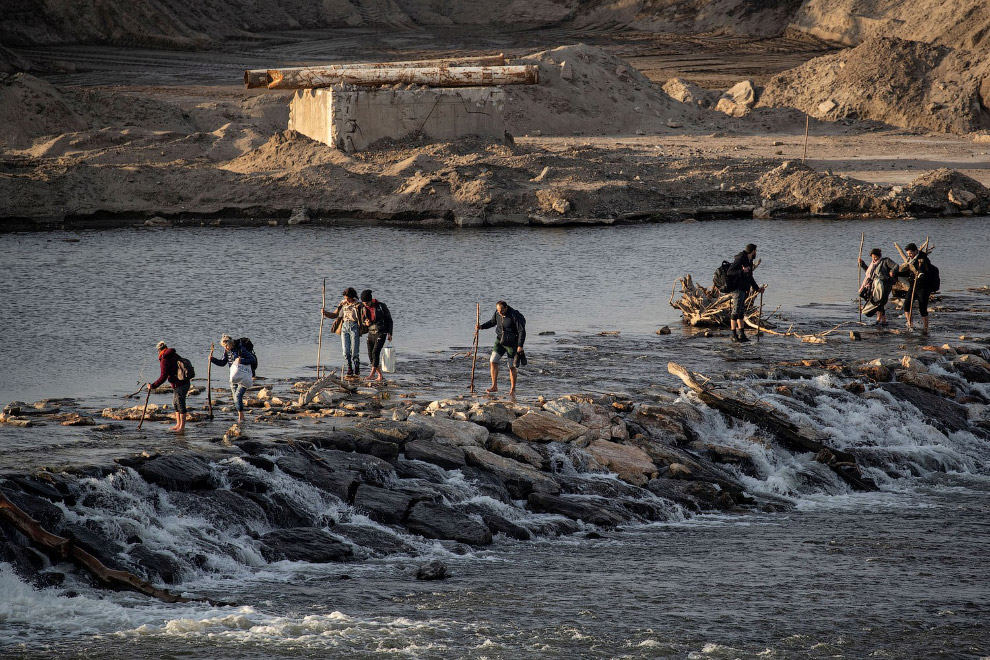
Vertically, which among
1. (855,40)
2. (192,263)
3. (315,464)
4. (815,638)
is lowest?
(815,638)

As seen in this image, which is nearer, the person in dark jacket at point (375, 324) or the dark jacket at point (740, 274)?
the person in dark jacket at point (375, 324)

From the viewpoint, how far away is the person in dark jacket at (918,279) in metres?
24.0

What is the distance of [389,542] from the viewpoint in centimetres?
1466

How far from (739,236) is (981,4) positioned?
3349 cm

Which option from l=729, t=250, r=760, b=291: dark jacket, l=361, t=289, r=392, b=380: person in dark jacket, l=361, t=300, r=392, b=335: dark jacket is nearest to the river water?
l=729, t=250, r=760, b=291: dark jacket

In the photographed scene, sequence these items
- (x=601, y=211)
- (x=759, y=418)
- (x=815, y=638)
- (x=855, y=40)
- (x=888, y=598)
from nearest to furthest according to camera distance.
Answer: (x=815, y=638), (x=888, y=598), (x=759, y=418), (x=601, y=211), (x=855, y=40)

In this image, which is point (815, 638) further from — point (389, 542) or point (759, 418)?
point (759, 418)

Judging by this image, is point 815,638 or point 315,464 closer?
point 815,638

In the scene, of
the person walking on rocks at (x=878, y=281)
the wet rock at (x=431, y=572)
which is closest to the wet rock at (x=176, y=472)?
the wet rock at (x=431, y=572)

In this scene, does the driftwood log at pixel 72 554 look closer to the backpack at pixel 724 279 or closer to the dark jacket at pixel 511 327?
the dark jacket at pixel 511 327

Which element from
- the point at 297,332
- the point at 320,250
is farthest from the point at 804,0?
the point at 297,332

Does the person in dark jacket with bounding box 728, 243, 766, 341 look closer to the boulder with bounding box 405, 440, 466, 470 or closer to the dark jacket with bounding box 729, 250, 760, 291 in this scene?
the dark jacket with bounding box 729, 250, 760, 291

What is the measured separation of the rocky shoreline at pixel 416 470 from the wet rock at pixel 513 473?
0.08 ft

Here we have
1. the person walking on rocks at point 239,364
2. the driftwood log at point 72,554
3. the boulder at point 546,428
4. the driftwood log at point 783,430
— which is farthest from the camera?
the driftwood log at point 783,430
